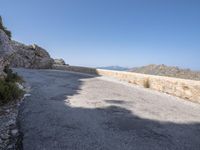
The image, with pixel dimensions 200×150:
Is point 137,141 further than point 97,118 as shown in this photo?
No

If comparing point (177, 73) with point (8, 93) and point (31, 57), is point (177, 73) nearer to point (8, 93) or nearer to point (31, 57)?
point (8, 93)

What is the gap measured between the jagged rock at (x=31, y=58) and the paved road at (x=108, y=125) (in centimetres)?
2973

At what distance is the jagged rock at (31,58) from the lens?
37.2 m

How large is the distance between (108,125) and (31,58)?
114ft

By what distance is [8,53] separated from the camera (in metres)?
9.88

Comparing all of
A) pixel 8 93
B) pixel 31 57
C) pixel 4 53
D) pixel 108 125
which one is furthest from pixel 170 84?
pixel 31 57

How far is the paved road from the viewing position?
4.75 meters

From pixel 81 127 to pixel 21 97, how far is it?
184 inches

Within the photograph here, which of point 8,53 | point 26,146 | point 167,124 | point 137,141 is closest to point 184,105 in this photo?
point 167,124

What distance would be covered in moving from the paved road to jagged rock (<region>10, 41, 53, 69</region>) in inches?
1170

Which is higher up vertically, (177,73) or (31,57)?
(31,57)

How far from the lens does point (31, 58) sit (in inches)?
1503

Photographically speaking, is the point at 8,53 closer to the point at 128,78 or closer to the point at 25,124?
the point at 25,124

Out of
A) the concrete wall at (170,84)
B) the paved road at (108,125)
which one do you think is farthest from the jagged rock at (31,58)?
the paved road at (108,125)
